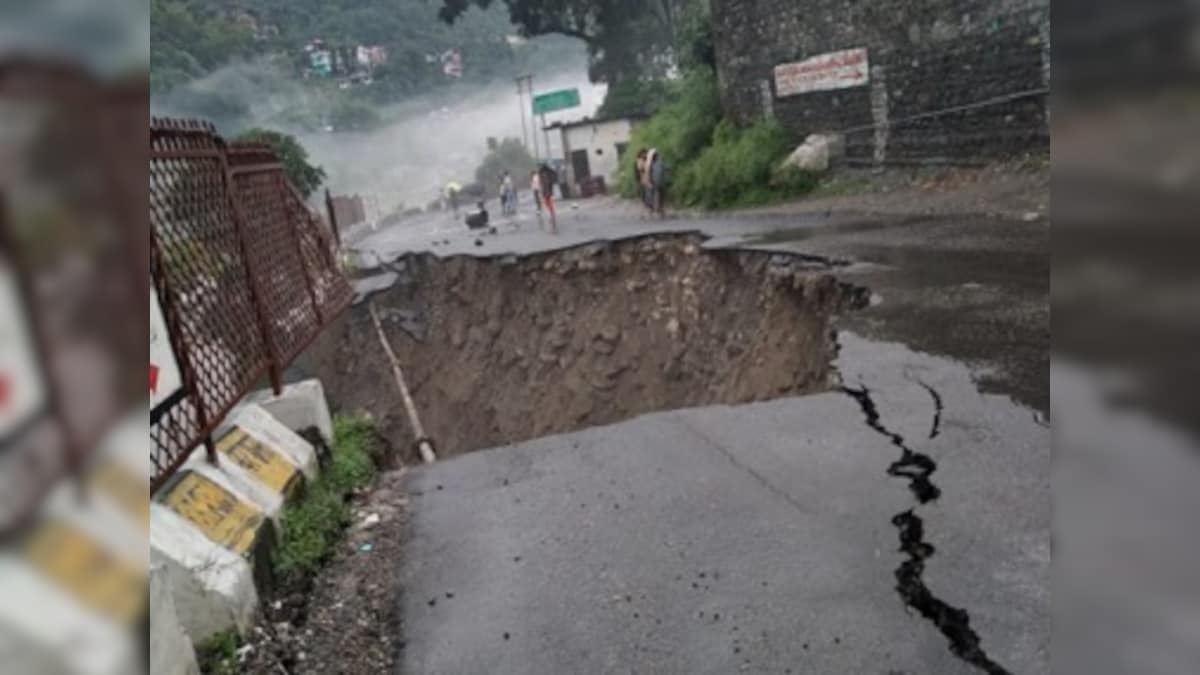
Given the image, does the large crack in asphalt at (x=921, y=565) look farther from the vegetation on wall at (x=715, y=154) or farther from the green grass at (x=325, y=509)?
the vegetation on wall at (x=715, y=154)

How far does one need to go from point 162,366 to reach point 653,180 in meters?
15.3

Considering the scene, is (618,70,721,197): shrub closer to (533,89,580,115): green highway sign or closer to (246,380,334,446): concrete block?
(246,380,334,446): concrete block

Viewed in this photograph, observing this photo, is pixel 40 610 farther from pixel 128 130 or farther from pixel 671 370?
pixel 671 370

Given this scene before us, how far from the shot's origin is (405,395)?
10641 mm

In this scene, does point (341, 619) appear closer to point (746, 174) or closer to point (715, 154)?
point (746, 174)

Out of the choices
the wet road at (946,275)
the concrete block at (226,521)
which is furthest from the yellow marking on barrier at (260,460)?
the wet road at (946,275)

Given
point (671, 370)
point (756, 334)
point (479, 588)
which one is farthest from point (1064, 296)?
point (671, 370)

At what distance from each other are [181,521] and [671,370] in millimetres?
9655

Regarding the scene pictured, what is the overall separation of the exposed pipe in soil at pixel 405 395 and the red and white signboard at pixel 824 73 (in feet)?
30.8

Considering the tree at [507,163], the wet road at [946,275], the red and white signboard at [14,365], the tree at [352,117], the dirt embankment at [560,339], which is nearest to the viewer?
the red and white signboard at [14,365]

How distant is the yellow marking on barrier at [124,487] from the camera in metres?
0.55

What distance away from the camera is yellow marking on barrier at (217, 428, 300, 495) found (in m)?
4.09

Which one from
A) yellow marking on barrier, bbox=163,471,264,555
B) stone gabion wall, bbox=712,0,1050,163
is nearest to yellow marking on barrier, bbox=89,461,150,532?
yellow marking on barrier, bbox=163,471,264,555

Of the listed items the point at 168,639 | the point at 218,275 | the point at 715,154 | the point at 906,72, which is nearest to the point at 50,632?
the point at 168,639
